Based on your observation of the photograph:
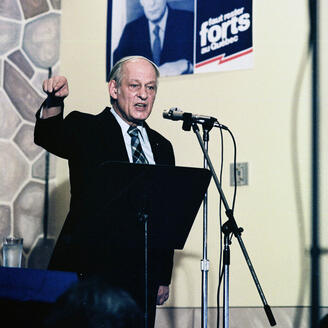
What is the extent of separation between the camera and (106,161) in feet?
6.95

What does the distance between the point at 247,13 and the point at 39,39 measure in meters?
1.28

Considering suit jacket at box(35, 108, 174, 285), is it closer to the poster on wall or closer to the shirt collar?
the shirt collar

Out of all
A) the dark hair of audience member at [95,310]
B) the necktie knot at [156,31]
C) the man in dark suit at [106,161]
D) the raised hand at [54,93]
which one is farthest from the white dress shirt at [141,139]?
the dark hair of audience member at [95,310]

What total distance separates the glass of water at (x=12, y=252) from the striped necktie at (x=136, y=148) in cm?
111

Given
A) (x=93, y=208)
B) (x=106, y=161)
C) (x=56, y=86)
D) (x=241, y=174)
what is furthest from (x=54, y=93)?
(x=241, y=174)

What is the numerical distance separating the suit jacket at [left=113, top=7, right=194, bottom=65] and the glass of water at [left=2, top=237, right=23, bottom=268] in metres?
1.23

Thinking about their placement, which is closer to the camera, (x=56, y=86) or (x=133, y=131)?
(x=56, y=86)

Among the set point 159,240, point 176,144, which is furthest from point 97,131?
point 176,144

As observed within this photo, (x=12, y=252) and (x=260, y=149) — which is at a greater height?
(x=260, y=149)

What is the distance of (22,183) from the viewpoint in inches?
136

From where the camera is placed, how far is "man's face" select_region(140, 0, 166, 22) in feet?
11.4

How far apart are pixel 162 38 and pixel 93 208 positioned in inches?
72.9

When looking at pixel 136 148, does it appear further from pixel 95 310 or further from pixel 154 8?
pixel 95 310

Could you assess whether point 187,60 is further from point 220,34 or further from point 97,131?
point 97,131
